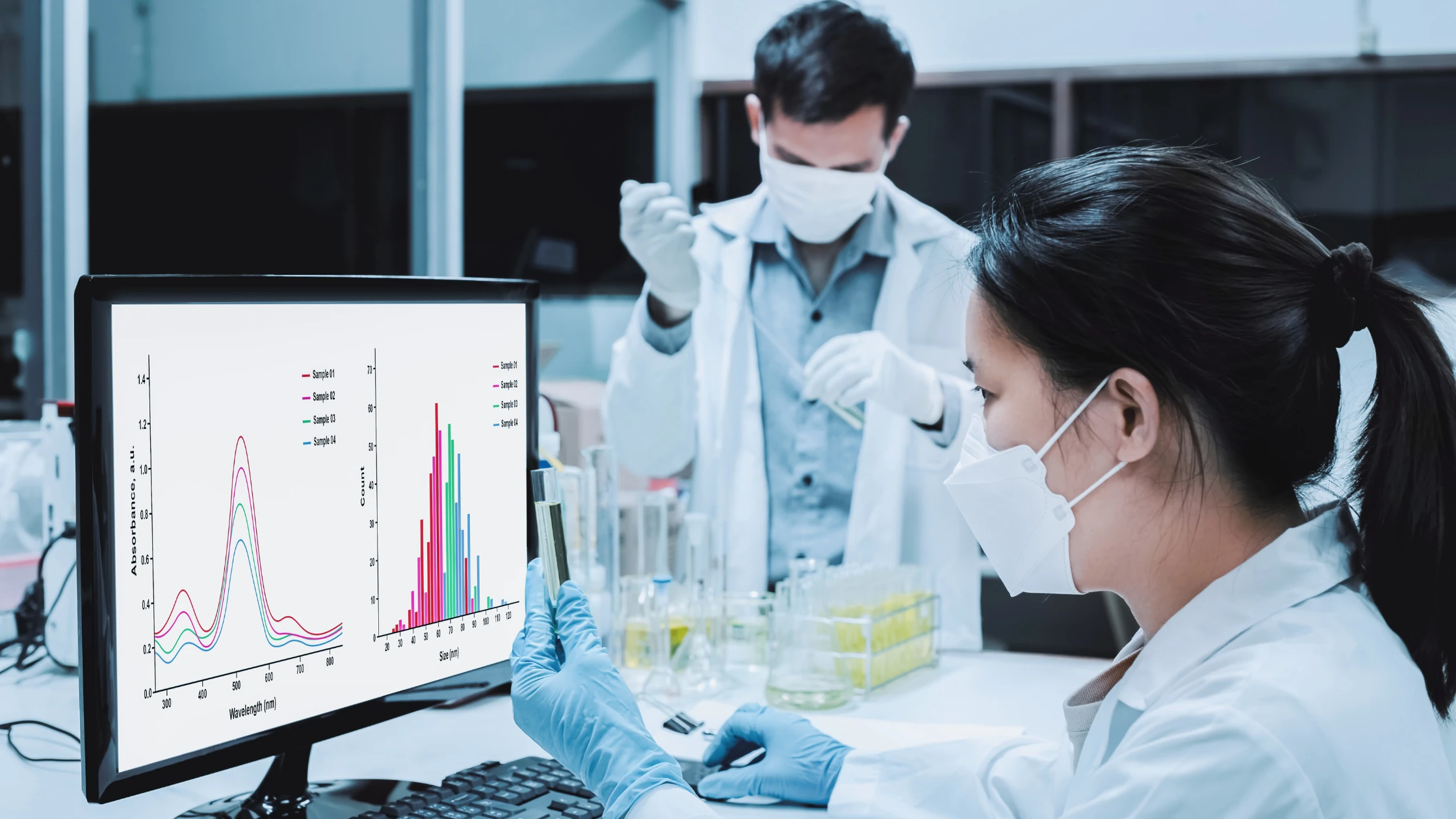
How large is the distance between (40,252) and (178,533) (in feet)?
4.61

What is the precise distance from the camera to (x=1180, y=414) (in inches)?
31.2

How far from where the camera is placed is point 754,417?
2006 millimetres

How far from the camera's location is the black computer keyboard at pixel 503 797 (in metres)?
0.90

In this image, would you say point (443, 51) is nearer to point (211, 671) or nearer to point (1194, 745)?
point (211, 671)

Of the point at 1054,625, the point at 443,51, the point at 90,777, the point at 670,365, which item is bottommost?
the point at 1054,625

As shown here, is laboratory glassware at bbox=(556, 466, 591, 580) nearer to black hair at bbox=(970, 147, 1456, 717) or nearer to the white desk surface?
the white desk surface

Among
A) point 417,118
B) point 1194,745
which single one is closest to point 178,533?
point 1194,745

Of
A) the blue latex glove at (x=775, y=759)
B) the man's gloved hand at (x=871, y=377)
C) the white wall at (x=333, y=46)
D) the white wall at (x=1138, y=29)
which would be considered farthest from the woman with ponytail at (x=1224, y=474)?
the white wall at (x=1138, y=29)

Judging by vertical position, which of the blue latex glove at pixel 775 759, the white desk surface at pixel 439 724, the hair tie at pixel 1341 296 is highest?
the hair tie at pixel 1341 296

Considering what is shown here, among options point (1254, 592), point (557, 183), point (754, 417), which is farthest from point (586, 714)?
point (557, 183)

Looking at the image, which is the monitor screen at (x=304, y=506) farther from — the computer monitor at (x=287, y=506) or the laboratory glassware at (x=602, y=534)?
the laboratory glassware at (x=602, y=534)

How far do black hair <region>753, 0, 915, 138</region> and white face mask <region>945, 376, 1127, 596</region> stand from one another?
37.8 inches

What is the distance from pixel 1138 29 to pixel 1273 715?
3.08m

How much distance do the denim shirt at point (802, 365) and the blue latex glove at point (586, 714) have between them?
40.7 inches
